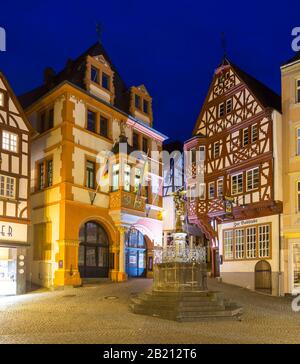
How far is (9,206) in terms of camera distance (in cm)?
2539

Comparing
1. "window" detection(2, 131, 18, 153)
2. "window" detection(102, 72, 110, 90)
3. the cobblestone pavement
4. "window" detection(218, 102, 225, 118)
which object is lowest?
the cobblestone pavement

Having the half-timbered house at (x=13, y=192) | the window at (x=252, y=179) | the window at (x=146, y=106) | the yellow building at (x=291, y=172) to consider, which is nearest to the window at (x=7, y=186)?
the half-timbered house at (x=13, y=192)

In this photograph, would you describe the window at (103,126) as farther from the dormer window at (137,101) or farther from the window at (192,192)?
the window at (192,192)

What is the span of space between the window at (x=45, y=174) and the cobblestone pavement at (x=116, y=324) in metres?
9.25

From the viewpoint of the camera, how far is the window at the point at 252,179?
2814cm

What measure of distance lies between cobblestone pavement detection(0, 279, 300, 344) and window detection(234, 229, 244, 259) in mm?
6994

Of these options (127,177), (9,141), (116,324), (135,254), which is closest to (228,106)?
(127,177)

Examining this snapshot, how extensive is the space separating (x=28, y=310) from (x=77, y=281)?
903 centimetres

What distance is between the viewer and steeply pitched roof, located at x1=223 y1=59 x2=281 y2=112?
2874cm

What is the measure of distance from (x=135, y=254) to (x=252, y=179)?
383 inches

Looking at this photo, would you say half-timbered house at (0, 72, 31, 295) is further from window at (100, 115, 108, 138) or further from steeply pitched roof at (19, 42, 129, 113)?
window at (100, 115, 108, 138)

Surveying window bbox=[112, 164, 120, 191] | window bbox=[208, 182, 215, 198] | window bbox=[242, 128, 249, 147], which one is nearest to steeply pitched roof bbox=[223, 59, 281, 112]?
window bbox=[242, 128, 249, 147]

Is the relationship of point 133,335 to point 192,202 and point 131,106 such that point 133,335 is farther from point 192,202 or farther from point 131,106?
point 131,106
